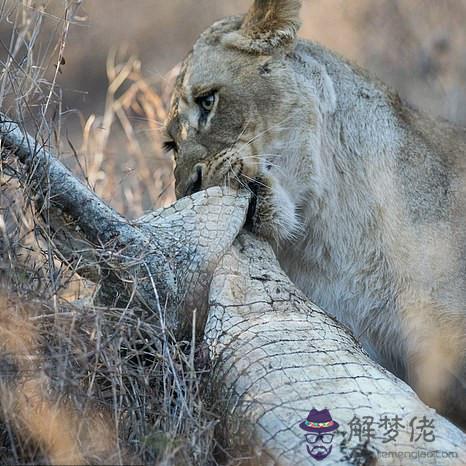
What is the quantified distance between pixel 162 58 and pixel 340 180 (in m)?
5.59

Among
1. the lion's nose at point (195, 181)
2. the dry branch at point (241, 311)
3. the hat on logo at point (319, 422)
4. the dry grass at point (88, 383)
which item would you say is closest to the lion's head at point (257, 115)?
the lion's nose at point (195, 181)

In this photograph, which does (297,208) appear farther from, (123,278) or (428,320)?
(123,278)

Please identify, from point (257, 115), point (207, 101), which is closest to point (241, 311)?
point (257, 115)

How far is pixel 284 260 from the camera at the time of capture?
3.31 m

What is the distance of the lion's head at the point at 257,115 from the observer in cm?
313

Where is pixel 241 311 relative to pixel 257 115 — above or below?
below

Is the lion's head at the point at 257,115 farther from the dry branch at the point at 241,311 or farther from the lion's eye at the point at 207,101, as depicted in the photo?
the dry branch at the point at 241,311

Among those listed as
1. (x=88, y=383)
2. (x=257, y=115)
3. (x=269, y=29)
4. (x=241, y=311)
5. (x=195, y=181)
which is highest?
(x=269, y=29)

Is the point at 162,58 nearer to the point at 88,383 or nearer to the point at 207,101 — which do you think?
the point at 207,101

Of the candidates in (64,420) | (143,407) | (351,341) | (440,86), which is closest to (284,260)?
(351,341)

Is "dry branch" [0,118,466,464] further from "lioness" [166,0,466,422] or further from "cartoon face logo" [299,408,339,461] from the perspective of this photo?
"lioness" [166,0,466,422]

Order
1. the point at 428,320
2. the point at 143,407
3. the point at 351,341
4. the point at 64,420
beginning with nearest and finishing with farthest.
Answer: the point at 64,420, the point at 143,407, the point at 351,341, the point at 428,320

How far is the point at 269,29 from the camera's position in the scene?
3.33 meters

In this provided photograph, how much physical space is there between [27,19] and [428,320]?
4.97 feet
